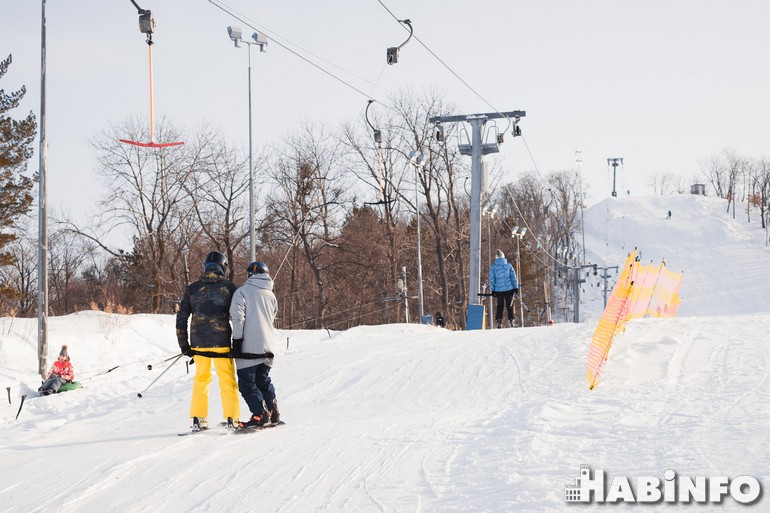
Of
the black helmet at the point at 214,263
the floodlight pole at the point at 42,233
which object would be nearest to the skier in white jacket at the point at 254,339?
the black helmet at the point at 214,263

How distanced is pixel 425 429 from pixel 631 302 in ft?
29.0

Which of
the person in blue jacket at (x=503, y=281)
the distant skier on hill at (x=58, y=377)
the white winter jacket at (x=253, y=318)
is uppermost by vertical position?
the person in blue jacket at (x=503, y=281)

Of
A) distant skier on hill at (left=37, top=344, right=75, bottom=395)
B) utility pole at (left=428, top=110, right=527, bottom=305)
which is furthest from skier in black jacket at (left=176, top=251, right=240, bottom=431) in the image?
utility pole at (left=428, top=110, right=527, bottom=305)

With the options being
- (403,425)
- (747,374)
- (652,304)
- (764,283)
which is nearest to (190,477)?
(403,425)

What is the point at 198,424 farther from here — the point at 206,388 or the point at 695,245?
the point at 695,245

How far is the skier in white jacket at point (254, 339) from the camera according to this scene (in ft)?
26.5

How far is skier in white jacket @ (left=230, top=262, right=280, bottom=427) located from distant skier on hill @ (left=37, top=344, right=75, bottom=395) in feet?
27.6

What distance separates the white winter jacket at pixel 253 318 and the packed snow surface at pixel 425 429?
35.4 inches

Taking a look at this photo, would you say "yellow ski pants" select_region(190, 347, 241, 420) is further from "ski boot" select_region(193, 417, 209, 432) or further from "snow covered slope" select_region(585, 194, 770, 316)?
"snow covered slope" select_region(585, 194, 770, 316)

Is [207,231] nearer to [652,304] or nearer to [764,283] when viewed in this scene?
[652,304]

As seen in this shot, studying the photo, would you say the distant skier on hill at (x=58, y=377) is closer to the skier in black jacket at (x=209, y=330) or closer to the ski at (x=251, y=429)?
the skier in black jacket at (x=209, y=330)

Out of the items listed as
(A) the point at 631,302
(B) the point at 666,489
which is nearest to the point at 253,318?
(B) the point at 666,489

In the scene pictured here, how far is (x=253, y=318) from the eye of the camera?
26.7 ft

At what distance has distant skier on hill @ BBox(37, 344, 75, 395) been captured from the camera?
14.9 metres
